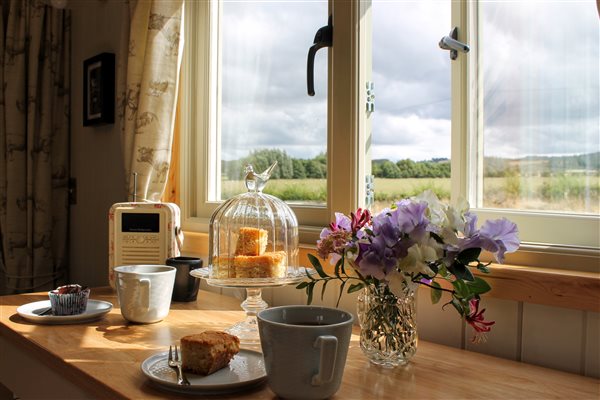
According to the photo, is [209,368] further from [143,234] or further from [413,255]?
[143,234]

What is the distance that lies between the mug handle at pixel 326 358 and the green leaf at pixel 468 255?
0.84 ft

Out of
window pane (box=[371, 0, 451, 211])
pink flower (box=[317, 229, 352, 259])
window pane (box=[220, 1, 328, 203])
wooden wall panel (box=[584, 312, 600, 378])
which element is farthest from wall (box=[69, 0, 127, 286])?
wooden wall panel (box=[584, 312, 600, 378])

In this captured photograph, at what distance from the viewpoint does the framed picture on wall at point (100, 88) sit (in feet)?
7.35

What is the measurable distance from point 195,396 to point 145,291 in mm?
437

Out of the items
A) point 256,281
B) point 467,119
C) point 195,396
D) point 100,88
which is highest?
point 100,88

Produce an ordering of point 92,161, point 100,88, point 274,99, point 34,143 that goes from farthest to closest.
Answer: point 34,143
point 92,161
point 100,88
point 274,99

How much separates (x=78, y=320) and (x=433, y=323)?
0.73 m

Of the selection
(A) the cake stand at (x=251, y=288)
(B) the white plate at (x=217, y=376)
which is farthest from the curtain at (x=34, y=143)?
(B) the white plate at (x=217, y=376)

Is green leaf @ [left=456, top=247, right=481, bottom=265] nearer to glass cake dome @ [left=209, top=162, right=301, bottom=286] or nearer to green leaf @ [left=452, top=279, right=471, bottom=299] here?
green leaf @ [left=452, top=279, right=471, bottom=299]

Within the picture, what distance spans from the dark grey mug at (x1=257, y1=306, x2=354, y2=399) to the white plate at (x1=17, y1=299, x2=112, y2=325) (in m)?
0.61

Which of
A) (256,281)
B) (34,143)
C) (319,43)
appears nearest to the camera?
(256,281)

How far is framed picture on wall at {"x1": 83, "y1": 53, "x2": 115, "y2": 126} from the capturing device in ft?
7.35

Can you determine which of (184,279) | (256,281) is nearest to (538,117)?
(256,281)

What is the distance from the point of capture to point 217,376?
83cm
